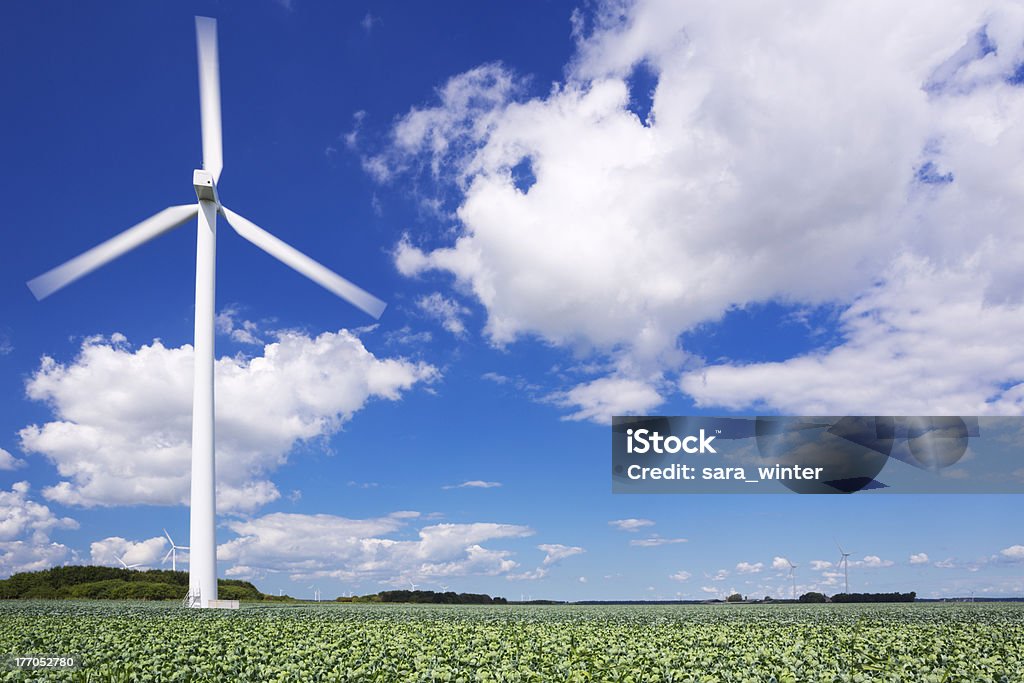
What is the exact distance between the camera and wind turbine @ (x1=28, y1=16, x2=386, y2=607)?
46000mm

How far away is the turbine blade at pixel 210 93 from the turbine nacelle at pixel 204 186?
79 cm

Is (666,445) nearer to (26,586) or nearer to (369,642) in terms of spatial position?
(369,642)

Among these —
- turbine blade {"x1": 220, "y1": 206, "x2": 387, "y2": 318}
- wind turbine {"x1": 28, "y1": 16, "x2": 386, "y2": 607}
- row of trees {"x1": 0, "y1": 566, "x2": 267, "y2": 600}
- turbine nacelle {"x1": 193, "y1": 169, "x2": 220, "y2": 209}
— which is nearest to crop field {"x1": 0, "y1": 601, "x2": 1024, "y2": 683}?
wind turbine {"x1": 28, "y1": 16, "x2": 386, "y2": 607}

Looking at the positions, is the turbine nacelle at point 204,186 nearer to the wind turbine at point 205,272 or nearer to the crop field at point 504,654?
the wind turbine at point 205,272

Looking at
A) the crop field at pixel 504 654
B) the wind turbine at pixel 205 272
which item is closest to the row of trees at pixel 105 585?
the wind turbine at pixel 205 272

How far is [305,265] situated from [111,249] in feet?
37.9

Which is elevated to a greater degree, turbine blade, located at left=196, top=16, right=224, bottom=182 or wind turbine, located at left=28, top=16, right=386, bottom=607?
turbine blade, located at left=196, top=16, right=224, bottom=182

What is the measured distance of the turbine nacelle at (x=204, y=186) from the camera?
51344 millimetres

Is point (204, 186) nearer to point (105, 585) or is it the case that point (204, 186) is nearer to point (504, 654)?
point (504, 654)

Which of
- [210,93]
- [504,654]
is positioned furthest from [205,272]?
[504,654]

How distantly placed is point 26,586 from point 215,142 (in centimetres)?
10031

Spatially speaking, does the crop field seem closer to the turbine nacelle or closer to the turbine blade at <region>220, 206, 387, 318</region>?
the turbine blade at <region>220, 206, 387, 318</region>

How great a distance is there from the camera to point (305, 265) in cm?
4978

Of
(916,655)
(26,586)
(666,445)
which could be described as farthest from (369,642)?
(26,586)
